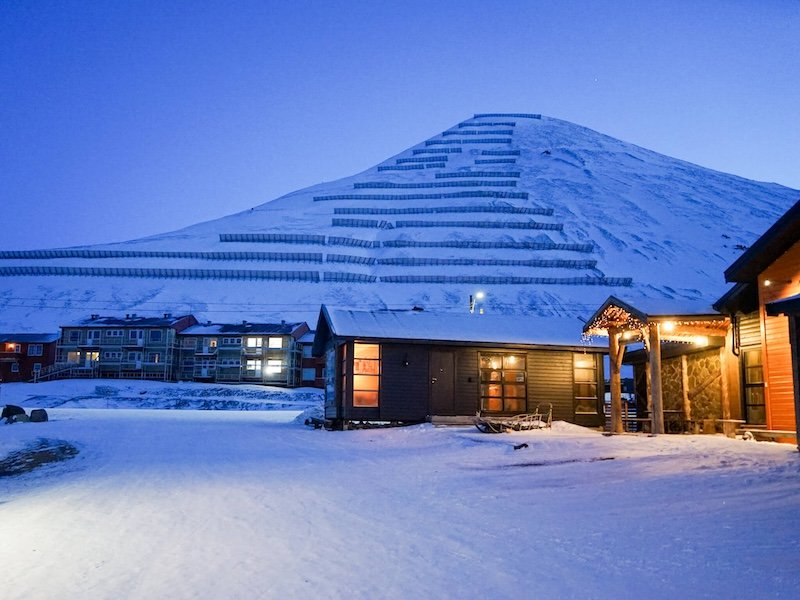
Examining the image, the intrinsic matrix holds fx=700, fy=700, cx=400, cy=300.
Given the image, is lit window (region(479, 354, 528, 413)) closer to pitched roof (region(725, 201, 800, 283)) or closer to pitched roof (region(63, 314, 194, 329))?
pitched roof (region(725, 201, 800, 283))

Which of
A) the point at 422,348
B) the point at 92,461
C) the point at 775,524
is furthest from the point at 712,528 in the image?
the point at 422,348

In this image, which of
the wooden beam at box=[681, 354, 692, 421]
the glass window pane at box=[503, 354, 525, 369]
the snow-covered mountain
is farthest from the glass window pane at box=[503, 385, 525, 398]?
the snow-covered mountain

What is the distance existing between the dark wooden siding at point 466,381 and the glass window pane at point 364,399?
3.00m

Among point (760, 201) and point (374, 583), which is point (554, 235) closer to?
point (760, 201)

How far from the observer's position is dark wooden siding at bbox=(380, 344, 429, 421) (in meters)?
24.9

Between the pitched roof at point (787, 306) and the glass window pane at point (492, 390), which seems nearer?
the pitched roof at point (787, 306)

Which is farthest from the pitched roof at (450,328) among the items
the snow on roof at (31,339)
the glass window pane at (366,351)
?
the snow on roof at (31,339)

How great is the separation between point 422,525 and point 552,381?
60.8ft

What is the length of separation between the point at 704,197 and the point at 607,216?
2702 centimetres

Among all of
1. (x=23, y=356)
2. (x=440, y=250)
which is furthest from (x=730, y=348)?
(x=440, y=250)

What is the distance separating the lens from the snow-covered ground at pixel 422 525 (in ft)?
20.0

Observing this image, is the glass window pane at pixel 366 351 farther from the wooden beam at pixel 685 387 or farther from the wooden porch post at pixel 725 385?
the wooden porch post at pixel 725 385

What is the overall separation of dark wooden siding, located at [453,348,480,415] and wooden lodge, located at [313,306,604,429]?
36 mm

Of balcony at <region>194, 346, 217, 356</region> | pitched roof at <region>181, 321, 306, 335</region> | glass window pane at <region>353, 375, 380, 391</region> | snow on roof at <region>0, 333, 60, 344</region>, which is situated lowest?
glass window pane at <region>353, 375, 380, 391</region>
